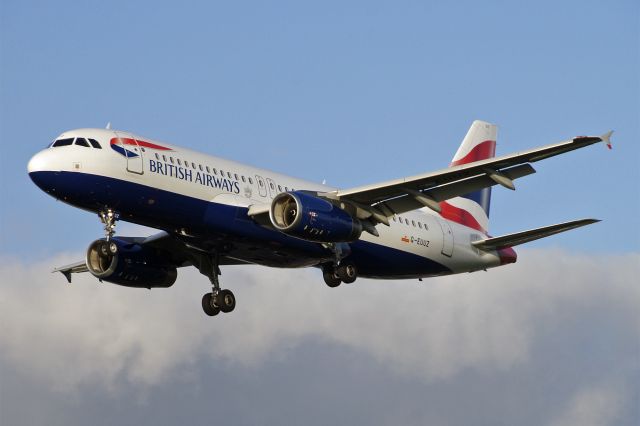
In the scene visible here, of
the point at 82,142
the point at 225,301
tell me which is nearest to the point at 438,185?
the point at 225,301

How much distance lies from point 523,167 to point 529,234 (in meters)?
6.67

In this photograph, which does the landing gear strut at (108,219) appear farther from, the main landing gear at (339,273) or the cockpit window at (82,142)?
the main landing gear at (339,273)

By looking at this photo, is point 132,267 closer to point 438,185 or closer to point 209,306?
point 209,306

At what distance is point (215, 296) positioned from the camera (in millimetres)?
50688

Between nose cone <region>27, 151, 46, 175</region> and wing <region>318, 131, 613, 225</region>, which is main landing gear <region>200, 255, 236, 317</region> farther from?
nose cone <region>27, 151, 46, 175</region>

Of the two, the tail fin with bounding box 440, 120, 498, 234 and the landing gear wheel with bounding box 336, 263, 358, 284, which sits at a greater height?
the tail fin with bounding box 440, 120, 498, 234

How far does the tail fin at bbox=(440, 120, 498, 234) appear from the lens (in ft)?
181

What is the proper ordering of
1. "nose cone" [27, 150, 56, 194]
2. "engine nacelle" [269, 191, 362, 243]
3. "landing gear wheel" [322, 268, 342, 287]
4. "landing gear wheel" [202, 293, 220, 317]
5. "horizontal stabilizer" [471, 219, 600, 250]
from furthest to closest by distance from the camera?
"landing gear wheel" [202, 293, 220, 317] < "landing gear wheel" [322, 268, 342, 287] < "horizontal stabilizer" [471, 219, 600, 250] < "engine nacelle" [269, 191, 362, 243] < "nose cone" [27, 150, 56, 194]

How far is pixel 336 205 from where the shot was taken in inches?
Result: 1812

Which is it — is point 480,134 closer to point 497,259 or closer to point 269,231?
point 497,259

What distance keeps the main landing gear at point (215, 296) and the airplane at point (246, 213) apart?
0.04 meters

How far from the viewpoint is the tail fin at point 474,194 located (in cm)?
5522

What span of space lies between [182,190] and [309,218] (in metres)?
4.46

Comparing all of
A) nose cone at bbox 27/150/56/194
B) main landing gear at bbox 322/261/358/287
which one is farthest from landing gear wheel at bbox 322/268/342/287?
nose cone at bbox 27/150/56/194
